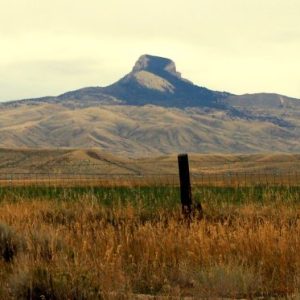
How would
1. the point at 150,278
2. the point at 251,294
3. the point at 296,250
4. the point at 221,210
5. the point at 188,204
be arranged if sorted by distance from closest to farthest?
the point at 251,294, the point at 150,278, the point at 296,250, the point at 188,204, the point at 221,210

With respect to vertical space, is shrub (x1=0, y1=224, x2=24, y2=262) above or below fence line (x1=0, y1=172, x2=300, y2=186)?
above

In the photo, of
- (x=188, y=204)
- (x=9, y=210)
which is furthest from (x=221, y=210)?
(x=9, y=210)

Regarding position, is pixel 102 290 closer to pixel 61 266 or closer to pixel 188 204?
pixel 61 266

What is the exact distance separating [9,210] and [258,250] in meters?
6.60

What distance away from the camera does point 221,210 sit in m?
14.9

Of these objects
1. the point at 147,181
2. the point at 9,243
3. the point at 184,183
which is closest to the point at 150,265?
the point at 9,243

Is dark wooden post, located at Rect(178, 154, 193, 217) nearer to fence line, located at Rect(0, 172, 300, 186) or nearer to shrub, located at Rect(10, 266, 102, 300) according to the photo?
shrub, located at Rect(10, 266, 102, 300)

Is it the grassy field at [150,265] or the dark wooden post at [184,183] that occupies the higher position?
the dark wooden post at [184,183]

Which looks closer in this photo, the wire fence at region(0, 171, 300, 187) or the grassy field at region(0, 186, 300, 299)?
the grassy field at region(0, 186, 300, 299)

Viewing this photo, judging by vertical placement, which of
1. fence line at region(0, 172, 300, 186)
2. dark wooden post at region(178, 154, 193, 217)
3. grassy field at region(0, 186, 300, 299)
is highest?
dark wooden post at region(178, 154, 193, 217)

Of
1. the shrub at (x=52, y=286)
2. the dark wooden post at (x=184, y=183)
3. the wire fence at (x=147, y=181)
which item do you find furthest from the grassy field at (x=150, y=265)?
the wire fence at (x=147, y=181)

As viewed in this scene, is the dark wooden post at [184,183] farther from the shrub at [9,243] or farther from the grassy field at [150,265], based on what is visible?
the shrub at [9,243]

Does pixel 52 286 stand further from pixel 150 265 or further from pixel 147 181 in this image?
pixel 147 181

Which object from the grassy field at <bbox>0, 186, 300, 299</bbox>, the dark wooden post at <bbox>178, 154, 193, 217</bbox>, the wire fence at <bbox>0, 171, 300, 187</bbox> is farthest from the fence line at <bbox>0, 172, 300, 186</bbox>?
the grassy field at <bbox>0, 186, 300, 299</bbox>
